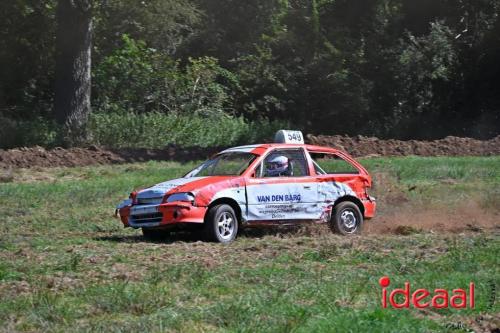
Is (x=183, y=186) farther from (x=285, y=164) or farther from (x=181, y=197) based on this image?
(x=285, y=164)

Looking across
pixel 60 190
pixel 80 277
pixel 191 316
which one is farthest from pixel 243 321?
pixel 60 190

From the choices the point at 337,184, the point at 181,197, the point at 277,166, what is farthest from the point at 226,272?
the point at 337,184

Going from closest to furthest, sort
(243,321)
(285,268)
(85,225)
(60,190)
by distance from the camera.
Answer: (243,321) → (285,268) → (85,225) → (60,190)

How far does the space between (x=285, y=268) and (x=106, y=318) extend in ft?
10.9

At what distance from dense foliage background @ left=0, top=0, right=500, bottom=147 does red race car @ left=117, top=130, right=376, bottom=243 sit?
62.6ft

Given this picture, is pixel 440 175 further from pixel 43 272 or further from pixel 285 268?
pixel 43 272

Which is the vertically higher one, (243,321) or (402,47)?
(402,47)

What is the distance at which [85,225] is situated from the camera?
16.6 m

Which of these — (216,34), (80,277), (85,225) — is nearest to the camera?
(80,277)

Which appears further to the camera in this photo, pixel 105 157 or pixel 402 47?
pixel 402 47

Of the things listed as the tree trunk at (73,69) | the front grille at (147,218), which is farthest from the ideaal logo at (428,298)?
the tree trunk at (73,69)

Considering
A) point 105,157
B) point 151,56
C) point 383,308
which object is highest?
point 151,56

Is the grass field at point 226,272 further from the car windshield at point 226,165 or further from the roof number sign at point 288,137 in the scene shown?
the roof number sign at point 288,137

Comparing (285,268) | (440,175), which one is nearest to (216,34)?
(440,175)
